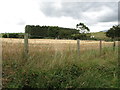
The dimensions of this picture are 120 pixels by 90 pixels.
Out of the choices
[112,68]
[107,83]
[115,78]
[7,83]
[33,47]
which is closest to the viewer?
[7,83]

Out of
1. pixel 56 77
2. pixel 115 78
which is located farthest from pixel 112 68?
pixel 56 77

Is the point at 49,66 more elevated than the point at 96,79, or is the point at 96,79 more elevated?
the point at 49,66

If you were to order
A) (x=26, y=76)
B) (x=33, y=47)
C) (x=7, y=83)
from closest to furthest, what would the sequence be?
(x=7, y=83) < (x=26, y=76) < (x=33, y=47)

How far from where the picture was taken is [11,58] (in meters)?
4.69

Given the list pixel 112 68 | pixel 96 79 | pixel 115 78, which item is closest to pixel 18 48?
pixel 96 79

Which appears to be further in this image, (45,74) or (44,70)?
(44,70)

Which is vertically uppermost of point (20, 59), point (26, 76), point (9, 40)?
point (9, 40)

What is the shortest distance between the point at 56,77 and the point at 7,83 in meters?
1.29

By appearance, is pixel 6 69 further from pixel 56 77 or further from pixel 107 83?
pixel 107 83

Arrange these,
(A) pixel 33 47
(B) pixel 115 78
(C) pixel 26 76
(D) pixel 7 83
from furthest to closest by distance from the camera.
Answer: (A) pixel 33 47 < (B) pixel 115 78 < (C) pixel 26 76 < (D) pixel 7 83

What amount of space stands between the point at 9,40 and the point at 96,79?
10.3 feet

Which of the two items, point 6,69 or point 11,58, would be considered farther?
point 11,58

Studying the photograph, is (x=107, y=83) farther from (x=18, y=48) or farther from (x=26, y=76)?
(x=18, y=48)

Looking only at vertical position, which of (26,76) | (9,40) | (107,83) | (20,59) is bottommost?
(107,83)
